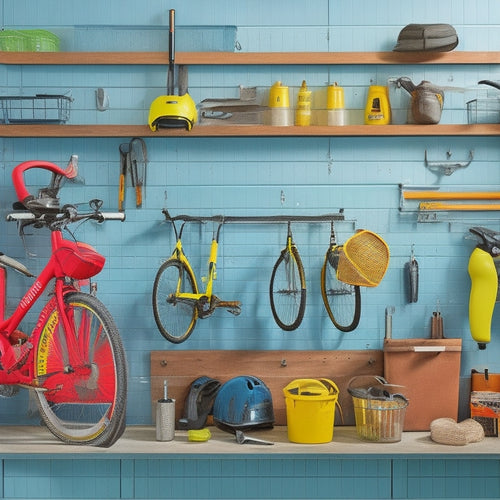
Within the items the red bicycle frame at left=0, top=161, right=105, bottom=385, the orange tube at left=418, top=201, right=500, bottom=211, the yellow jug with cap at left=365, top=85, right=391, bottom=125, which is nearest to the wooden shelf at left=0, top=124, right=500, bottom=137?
the yellow jug with cap at left=365, top=85, right=391, bottom=125

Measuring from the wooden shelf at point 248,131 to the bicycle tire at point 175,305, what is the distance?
2.45 ft

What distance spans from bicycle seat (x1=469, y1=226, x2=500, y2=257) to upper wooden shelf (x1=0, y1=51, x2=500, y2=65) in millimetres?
959

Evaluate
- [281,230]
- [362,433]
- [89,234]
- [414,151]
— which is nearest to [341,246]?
[281,230]

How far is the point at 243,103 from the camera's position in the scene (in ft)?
15.8

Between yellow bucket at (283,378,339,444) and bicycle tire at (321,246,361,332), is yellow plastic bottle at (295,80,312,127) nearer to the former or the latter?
bicycle tire at (321,246,361,332)

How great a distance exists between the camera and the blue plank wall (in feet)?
16.1

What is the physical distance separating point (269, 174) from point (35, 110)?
4.58ft

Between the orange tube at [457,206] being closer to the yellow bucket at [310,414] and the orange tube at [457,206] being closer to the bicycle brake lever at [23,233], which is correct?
the yellow bucket at [310,414]

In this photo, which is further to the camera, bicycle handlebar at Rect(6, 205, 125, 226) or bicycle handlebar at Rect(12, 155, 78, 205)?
bicycle handlebar at Rect(12, 155, 78, 205)

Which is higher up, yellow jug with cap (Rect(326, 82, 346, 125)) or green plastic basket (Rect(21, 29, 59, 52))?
green plastic basket (Rect(21, 29, 59, 52))

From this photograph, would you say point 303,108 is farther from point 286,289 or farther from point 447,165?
point 286,289

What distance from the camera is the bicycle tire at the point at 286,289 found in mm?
4785

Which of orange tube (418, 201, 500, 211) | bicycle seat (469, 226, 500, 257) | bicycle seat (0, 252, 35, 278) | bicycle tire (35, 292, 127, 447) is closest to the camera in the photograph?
bicycle tire (35, 292, 127, 447)

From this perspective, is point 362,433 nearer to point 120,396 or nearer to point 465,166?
point 120,396
